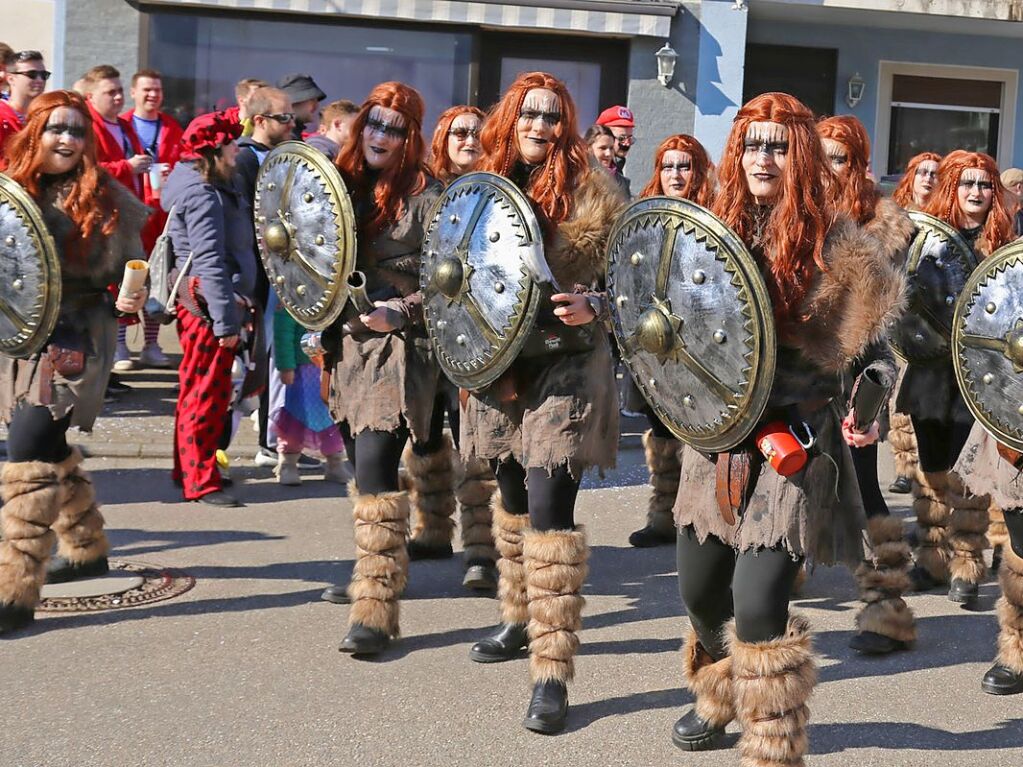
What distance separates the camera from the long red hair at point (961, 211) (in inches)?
236

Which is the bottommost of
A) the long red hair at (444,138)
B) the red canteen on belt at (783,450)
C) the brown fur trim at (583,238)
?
the red canteen on belt at (783,450)

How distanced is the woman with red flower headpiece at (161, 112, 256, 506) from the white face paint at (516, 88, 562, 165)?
3.00m

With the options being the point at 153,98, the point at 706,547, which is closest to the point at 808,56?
the point at 153,98

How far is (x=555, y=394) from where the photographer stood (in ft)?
16.2

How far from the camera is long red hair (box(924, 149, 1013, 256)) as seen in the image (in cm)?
600

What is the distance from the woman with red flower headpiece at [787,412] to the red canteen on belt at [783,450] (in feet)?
0.28

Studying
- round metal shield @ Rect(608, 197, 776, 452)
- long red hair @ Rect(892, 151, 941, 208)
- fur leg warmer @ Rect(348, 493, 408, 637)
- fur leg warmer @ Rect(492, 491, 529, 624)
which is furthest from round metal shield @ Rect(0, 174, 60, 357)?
long red hair @ Rect(892, 151, 941, 208)

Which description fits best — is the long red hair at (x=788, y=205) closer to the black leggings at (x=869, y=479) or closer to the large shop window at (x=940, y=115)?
the black leggings at (x=869, y=479)

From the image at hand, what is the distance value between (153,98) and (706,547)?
7232 millimetres

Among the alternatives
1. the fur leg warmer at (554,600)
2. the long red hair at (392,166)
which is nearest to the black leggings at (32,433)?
the long red hair at (392,166)

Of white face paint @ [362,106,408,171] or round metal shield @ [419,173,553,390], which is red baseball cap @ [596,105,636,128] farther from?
round metal shield @ [419,173,553,390]

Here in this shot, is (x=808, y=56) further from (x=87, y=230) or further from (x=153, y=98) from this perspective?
(x=87, y=230)

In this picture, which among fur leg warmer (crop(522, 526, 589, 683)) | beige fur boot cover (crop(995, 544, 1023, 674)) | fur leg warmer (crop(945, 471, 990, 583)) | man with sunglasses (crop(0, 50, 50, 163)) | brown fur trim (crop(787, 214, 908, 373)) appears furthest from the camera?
man with sunglasses (crop(0, 50, 50, 163))

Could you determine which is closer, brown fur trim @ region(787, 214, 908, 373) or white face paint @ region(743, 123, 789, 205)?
brown fur trim @ region(787, 214, 908, 373)
